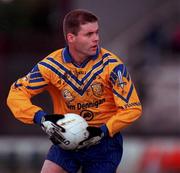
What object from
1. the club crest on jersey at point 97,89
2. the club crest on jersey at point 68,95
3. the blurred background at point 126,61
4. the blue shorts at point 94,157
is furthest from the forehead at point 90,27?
the blurred background at point 126,61

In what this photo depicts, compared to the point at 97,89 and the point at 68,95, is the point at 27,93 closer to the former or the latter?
the point at 68,95

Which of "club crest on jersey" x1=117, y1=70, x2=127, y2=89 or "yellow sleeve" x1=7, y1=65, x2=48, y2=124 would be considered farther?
"yellow sleeve" x1=7, y1=65, x2=48, y2=124

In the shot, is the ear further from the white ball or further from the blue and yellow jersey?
the white ball

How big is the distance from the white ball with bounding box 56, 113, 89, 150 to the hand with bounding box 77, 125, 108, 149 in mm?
35

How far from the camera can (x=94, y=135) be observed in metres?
10.8

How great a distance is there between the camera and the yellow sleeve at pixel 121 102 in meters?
10.8

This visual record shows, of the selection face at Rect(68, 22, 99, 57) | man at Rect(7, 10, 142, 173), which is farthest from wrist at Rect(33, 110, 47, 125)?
face at Rect(68, 22, 99, 57)

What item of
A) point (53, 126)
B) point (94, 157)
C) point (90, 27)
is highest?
point (90, 27)

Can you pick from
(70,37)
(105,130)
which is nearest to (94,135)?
(105,130)

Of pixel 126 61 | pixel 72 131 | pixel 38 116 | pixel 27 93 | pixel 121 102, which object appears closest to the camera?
pixel 72 131

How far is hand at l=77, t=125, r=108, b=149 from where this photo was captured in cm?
1075

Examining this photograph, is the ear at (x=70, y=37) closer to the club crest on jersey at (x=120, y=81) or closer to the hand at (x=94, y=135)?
the club crest on jersey at (x=120, y=81)

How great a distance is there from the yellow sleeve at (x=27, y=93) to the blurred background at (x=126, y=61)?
25.4 ft

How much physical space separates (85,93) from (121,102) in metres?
0.36
